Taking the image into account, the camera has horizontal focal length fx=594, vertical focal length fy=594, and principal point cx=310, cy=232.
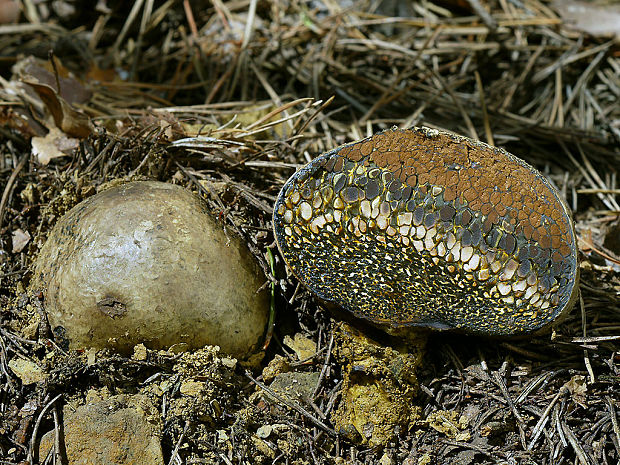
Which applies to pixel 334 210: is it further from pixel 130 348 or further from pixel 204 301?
pixel 130 348

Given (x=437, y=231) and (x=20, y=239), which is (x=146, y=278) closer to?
(x=20, y=239)

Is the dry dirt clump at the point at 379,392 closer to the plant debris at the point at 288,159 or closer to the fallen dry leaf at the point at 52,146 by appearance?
the plant debris at the point at 288,159

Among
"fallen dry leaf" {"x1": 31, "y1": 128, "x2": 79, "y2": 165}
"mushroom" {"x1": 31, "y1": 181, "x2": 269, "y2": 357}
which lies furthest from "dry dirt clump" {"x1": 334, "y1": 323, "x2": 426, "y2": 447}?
"fallen dry leaf" {"x1": 31, "y1": 128, "x2": 79, "y2": 165}

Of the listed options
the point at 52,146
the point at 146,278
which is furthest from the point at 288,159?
the point at 52,146

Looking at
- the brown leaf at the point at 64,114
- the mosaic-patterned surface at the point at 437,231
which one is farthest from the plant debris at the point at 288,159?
the mosaic-patterned surface at the point at 437,231

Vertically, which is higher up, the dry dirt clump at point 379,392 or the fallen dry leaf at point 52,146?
the fallen dry leaf at point 52,146

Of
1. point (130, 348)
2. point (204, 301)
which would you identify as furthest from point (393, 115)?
point (130, 348)

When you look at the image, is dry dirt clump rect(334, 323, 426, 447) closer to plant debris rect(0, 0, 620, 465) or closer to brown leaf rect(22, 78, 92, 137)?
plant debris rect(0, 0, 620, 465)
